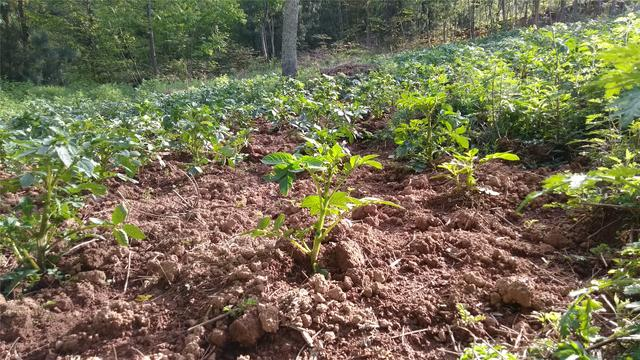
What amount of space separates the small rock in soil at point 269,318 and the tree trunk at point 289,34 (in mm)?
9333

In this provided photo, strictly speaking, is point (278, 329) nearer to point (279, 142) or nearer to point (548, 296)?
point (548, 296)

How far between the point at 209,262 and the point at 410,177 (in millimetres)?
1732

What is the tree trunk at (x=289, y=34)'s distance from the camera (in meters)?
10.1

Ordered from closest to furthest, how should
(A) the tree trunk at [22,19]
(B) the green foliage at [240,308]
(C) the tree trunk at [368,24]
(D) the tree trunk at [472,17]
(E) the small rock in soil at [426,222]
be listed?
(B) the green foliage at [240,308] → (E) the small rock in soil at [426,222] → (D) the tree trunk at [472,17] → (A) the tree trunk at [22,19] → (C) the tree trunk at [368,24]

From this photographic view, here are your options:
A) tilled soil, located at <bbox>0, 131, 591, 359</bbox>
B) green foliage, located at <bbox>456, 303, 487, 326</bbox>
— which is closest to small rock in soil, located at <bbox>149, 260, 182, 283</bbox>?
tilled soil, located at <bbox>0, 131, 591, 359</bbox>

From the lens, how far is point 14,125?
342 cm

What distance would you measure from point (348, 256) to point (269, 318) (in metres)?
0.49

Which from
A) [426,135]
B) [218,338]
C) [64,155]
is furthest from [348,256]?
[426,135]

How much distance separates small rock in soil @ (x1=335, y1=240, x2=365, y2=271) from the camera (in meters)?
1.86

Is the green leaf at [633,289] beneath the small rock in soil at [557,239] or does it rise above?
above

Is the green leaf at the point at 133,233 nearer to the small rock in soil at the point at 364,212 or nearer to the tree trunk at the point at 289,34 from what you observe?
the small rock in soil at the point at 364,212

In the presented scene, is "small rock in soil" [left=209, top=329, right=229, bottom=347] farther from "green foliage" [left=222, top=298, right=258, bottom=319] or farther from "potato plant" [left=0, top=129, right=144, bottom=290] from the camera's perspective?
"potato plant" [left=0, top=129, right=144, bottom=290]

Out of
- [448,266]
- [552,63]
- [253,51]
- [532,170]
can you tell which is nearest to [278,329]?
[448,266]

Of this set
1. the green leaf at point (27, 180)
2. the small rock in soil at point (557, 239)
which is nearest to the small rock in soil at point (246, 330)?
the green leaf at point (27, 180)
